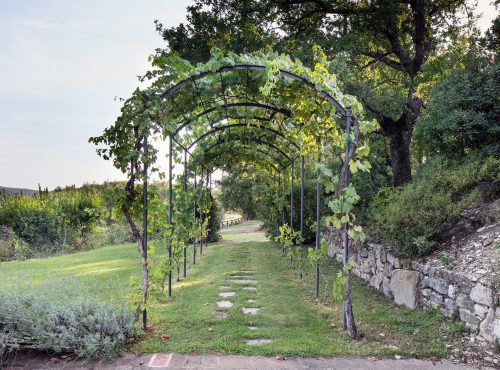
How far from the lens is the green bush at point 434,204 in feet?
14.6

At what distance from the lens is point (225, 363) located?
286 cm

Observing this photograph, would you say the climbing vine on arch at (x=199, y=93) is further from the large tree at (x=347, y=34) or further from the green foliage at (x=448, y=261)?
the large tree at (x=347, y=34)

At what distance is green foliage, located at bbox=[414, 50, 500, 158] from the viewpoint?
5.45 m

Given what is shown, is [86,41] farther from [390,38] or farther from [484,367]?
[484,367]

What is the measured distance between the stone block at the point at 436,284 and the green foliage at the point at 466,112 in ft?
8.06

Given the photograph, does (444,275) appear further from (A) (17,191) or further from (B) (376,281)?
(A) (17,191)

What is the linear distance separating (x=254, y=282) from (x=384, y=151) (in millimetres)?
4806

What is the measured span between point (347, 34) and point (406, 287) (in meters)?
5.08

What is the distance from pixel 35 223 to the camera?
1091 cm

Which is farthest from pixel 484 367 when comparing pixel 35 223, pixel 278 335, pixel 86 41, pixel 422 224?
pixel 35 223

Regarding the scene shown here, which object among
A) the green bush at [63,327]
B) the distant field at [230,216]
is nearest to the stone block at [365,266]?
the green bush at [63,327]

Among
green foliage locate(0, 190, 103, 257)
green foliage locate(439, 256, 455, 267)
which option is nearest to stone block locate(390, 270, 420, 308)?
green foliage locate(439, 256, 455, 267)

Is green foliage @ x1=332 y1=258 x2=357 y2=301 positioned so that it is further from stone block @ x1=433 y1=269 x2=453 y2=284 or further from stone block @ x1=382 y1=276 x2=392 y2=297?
stone block @ x1=382 y1=276 x2=392 y2=297

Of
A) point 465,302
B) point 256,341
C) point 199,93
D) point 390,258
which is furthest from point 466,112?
point 256,341
